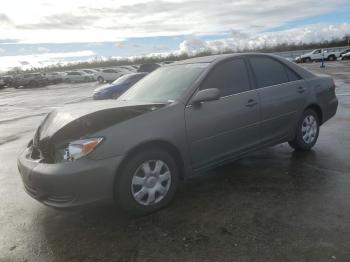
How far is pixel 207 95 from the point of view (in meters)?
4.27

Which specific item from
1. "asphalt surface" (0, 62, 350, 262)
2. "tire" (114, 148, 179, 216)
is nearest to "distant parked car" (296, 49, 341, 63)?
"asphalt surface" (0, 62, 350, 262)

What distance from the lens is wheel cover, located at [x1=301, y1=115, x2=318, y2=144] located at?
586 centimetres

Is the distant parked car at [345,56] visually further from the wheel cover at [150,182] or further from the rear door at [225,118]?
the wheel cover at [150,182]

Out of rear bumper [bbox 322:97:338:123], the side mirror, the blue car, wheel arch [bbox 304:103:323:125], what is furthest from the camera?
the blue car

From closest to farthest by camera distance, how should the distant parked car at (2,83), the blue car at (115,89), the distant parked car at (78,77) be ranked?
1. the blue car at (115,89)
2. the distant parked car at (78,77)
3. the distant parked car at (2,83)

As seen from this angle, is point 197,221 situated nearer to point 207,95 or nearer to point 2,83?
point 207,95

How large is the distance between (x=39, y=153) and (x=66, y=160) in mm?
593

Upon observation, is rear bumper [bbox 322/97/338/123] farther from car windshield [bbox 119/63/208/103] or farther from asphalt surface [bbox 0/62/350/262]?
car windshield [bbox 119/63/208/103]

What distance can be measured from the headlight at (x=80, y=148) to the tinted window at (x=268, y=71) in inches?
99.6

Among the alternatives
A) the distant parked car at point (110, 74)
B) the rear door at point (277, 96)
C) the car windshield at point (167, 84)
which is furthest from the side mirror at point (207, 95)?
the distant parked car at point (110, 74)

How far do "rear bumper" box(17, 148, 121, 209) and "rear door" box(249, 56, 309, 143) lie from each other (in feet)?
7.74

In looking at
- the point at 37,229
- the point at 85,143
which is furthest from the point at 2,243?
the point at 85,143

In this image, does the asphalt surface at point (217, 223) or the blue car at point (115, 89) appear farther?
the blue car at point (115, 89)

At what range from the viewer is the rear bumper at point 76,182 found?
3549 mm
